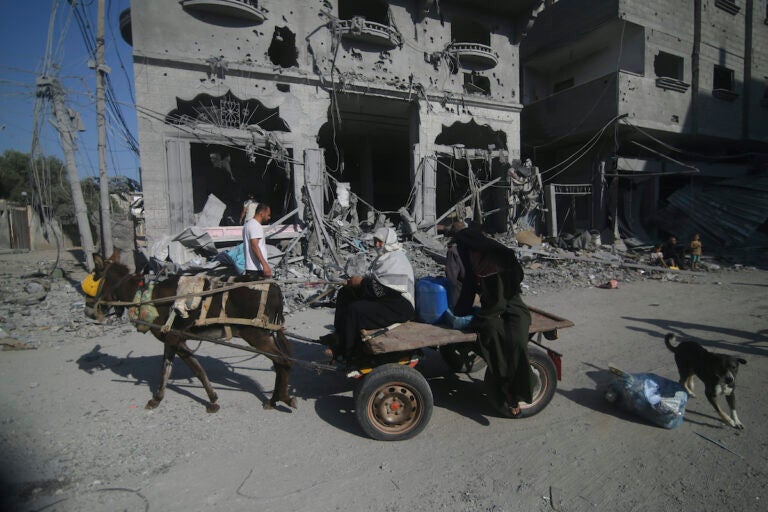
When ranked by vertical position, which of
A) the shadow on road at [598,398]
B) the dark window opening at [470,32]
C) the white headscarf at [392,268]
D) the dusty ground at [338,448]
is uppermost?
the dark window opening at [470,32]

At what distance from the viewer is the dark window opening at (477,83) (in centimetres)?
1470

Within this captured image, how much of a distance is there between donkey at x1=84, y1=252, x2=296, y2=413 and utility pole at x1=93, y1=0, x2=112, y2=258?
6209 millimetres

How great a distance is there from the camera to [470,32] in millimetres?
16047

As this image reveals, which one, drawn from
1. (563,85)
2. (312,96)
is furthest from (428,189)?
(563,85)

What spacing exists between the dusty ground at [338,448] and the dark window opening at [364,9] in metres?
14.4

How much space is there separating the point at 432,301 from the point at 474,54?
12937mm

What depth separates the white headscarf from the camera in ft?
11.1

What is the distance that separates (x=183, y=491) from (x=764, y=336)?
25.0ft

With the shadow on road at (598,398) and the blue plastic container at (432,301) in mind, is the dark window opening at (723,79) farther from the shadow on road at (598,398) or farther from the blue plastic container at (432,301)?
the blue plastic container at (432,301)

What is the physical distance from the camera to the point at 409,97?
12781mm

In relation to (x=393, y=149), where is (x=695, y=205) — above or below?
below

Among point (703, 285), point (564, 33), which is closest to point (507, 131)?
point (564, 33)

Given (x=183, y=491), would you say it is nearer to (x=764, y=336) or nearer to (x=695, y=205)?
(x=764, y=336)

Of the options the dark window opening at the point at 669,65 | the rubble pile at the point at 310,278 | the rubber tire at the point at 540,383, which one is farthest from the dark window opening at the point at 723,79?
the rubber tire at the point at 540,383
